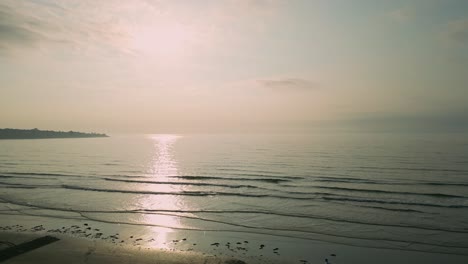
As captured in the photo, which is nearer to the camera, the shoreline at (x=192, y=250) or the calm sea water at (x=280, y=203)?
the shoreline at (x=192, y=250)

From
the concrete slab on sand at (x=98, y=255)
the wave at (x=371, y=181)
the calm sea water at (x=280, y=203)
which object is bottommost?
the calm sea water at (x=280, y=203)

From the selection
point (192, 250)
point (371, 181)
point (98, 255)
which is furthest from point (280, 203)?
point (371, 181)

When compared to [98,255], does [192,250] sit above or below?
below

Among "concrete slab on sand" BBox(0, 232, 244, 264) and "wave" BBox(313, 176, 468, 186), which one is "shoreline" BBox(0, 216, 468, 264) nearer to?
"concrete slab on sand" BBox(0, 232, 244, 264)

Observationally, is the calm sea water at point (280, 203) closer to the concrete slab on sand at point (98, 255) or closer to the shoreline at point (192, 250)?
the shoreline at point (192, 250)

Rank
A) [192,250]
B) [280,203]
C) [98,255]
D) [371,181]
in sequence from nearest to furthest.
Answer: [98,255] < [192,250] < [280,203] < [371,181]

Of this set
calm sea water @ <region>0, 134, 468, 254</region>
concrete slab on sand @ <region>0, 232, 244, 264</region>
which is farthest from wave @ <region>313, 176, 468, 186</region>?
concrete slab on sand @ <region>0, 232, 244, 264</region>

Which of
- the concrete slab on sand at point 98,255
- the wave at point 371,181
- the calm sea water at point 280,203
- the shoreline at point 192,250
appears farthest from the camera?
the wave at point 371,181

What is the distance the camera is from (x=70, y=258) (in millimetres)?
9781

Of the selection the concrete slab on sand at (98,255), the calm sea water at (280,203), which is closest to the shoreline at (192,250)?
the concrete slab on sand at (98,255)

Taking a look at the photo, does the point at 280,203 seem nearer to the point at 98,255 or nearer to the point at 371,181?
the point at 98,255

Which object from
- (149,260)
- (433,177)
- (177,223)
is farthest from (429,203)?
(149,260)

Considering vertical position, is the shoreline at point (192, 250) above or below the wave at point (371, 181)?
below

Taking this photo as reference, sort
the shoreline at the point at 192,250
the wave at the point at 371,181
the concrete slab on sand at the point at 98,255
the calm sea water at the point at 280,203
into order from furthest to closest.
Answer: the wave at the point at 371,181 < the calm sea water at the point at 280,203 < the shoreline at the point at 192,250 < the concrete slab on sand at the point at 98,255
